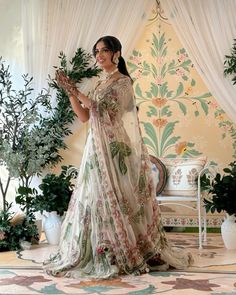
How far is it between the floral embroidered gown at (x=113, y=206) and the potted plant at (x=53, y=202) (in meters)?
1.09

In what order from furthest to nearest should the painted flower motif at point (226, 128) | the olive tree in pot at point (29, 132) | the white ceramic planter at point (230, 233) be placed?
the painted flower motif at point (226, 128)
the olive tree in pot at point (29, 132)
the white ceramic planter at point (230, 233)

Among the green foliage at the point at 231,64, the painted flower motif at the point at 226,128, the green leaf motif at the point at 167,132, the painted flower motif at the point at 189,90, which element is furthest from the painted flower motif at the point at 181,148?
the green foliage at the point at 231,64

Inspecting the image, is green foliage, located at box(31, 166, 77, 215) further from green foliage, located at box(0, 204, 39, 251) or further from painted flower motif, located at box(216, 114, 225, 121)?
painted flower motif, located at box(216, 114, 225, 121)

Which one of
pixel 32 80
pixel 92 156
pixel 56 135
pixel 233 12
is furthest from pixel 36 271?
pixel 233 12

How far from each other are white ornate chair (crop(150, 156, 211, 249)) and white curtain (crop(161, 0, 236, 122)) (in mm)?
815

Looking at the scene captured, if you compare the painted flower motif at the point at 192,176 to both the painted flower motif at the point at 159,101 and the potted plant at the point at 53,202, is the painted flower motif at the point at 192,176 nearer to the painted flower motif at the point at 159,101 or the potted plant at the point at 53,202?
the painted flower motif at the point at 159,101

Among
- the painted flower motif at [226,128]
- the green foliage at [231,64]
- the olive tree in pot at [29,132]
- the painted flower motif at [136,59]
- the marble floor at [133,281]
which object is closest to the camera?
the marble floor at [133,281]

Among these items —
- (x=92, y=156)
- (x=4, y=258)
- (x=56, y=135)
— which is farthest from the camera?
(x=56, y=135)

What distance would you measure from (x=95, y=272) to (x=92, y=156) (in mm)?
763

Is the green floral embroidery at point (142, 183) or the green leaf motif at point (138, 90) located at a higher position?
the green leaf motif at point (138, 90)

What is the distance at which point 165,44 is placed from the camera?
17.2ft

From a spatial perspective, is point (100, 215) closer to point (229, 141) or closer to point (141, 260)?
point (141, 260)

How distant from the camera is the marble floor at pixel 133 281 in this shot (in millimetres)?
2545

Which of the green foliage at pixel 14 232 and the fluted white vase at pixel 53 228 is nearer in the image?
the green foliage at pixel 14 232
